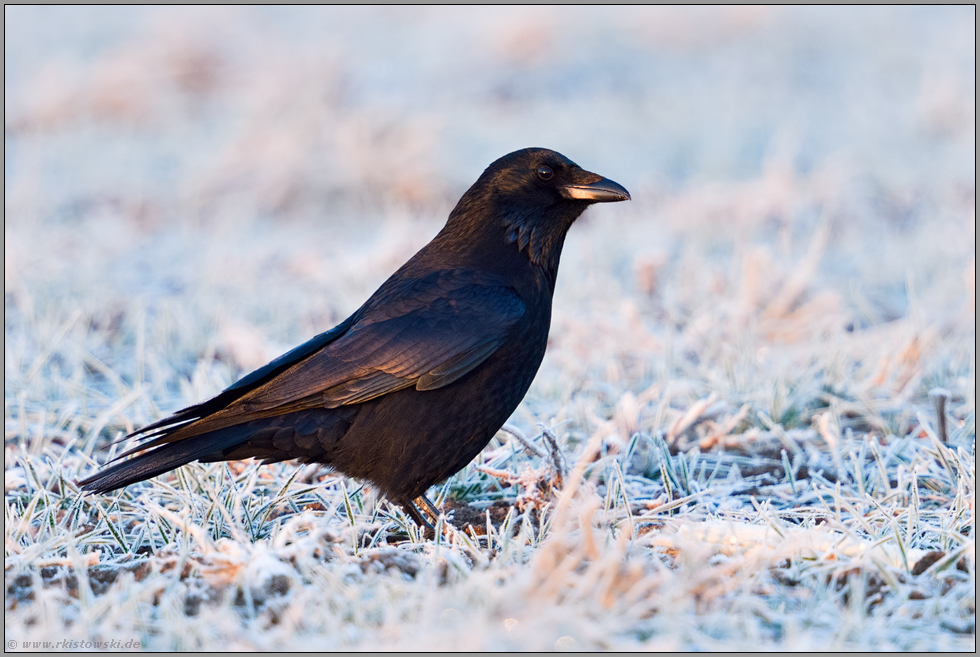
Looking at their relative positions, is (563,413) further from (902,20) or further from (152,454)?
(902,20)

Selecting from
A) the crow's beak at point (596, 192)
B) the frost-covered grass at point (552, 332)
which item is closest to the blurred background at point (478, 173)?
the frost-covered grass at point (552, 332)

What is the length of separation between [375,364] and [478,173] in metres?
4.97

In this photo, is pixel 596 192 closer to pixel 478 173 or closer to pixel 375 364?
pixel 375 364

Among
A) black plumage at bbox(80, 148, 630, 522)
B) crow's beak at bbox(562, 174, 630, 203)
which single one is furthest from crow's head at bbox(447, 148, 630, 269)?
black plumage at bbox(80, 148, 630, 522)

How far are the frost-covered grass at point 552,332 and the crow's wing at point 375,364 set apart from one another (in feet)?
0.93

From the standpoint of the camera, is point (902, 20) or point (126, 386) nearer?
point (126, 386)

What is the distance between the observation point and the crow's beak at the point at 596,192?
323cm

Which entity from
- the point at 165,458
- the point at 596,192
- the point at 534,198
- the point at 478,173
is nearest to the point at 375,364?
the point at 165,458

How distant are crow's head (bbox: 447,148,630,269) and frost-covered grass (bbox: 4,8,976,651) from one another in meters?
0.70

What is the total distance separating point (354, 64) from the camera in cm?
1112

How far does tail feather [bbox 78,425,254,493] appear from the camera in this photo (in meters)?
2.81

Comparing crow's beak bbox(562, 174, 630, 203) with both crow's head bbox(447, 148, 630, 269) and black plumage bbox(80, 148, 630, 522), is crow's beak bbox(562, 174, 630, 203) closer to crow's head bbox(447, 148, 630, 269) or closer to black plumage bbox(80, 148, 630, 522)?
crow's head bbox(447, 148, 630, 269)

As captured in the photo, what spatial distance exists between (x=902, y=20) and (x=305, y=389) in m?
12.1

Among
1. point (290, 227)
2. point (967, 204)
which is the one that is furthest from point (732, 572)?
point (967, 204)
